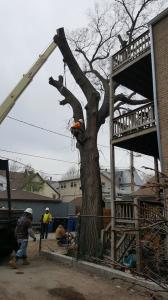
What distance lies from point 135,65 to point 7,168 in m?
6.20

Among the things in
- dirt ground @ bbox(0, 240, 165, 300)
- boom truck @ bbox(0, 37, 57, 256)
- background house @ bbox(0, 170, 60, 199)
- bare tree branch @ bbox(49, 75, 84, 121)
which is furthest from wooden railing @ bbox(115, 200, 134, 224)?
background house @ bbox(0, 170, 60, 199)

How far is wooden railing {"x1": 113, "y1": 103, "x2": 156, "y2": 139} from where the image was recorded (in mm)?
11281

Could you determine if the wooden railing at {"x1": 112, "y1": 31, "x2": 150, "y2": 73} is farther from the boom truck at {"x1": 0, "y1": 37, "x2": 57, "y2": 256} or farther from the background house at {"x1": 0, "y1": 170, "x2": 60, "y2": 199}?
the background house at {"x1": 0, "y1": 170, "x2": 60, "y2": 199}

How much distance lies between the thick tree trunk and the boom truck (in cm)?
260

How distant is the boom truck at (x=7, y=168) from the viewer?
1019 centimetres

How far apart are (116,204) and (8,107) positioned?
5592 millimetres

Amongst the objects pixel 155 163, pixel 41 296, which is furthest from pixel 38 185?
pixel 41 296

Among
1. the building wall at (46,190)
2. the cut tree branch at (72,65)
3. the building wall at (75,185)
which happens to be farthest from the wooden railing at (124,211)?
the building wall at (46,190)

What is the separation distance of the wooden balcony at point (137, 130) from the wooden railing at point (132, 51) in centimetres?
221

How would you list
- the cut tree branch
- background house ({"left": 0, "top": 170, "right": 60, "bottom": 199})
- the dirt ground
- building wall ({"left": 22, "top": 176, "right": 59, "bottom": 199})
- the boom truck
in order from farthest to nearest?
1. building wall ({"left": 22, "top": 176, "right": 59, "bottom": 199})
2. background house ({"left": 0, "top": 170, "right": 60, "bottom": 199})
3. the cut tree branch
4. the boom truck
5. the dirt ground

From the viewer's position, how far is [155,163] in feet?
49.2

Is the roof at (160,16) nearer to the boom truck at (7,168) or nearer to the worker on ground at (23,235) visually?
the boom truck at (7,168)

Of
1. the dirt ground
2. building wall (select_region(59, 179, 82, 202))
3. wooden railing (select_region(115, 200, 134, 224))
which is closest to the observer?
the dirt ground

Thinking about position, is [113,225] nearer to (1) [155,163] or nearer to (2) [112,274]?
(2) [112,274]
